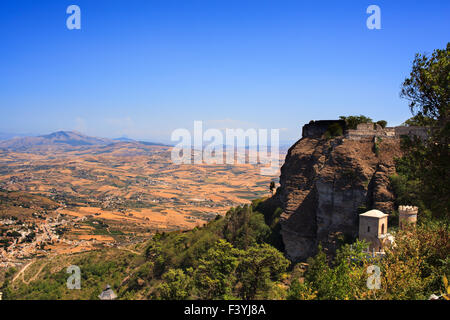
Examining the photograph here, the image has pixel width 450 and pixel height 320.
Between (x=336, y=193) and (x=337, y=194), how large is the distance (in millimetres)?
138

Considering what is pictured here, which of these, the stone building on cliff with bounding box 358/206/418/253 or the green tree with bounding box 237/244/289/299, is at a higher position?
the stone building on cliff with bounding box 358/206/418/253

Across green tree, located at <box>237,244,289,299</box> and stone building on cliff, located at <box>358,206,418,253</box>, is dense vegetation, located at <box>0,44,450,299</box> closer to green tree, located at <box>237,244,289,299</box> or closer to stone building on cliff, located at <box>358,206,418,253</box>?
green tree, located at <box>237,244,289,299</box>

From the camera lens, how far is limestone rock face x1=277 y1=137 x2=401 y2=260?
101 feet

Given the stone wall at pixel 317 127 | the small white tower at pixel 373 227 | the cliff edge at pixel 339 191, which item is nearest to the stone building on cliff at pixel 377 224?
the small white tower at pixel 373 227

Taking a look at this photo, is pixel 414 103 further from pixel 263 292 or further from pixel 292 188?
pixel 292 188

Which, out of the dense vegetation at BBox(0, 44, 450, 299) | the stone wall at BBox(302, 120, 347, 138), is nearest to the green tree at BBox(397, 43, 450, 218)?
the dense vegetation at BBox(0, 44, 450, 299)

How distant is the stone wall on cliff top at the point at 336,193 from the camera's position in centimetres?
3092

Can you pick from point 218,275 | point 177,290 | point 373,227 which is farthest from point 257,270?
point 373,227

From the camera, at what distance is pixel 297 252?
35.8m

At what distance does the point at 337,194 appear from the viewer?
32219mm

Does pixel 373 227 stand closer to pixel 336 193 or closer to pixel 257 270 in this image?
pixel 336 193

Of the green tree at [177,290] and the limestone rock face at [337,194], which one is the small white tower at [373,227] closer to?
the limestone rock face at [337,194]

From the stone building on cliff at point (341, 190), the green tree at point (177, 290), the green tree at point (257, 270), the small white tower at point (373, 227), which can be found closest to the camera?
the green tree at point (257, 270)
